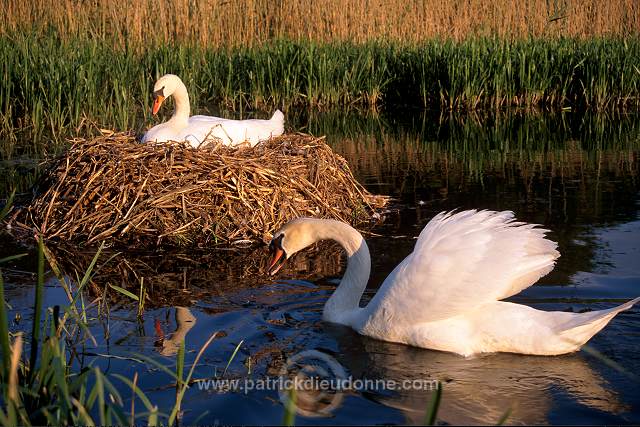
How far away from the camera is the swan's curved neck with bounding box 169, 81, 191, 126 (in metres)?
8.56

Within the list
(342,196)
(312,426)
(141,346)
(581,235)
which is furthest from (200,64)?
(312,426)

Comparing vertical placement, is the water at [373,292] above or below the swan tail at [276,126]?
below

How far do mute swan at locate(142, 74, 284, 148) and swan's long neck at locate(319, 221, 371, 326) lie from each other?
10.2ft

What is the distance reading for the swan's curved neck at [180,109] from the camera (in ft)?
28.1

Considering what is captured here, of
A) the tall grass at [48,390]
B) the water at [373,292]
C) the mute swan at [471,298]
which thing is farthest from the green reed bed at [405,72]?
the tall grass at [48,390]

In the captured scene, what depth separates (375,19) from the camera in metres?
18.4

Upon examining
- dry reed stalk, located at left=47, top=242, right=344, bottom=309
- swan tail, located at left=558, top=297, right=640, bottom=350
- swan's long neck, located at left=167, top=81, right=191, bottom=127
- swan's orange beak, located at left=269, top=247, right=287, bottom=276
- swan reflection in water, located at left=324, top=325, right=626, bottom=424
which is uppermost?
swan's long neck, located at left=167, top=81, right=191, bottom=127

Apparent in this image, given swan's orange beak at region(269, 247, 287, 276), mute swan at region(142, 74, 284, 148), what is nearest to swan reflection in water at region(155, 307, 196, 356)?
swan's orange beak at region(269, 247, 287, 276)

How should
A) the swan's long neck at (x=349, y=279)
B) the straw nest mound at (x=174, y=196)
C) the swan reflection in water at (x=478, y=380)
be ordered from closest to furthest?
the swan reflection in water at (x=478, y=380) → the swan's long neck at (x=349, y=279) → the straw nest mound at (x=174, y=196)

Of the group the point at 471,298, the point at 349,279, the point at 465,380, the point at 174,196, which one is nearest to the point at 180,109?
the point at 174,196

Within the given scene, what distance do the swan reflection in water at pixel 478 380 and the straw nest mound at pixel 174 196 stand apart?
262cm

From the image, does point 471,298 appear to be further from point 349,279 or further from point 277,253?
point 277,253

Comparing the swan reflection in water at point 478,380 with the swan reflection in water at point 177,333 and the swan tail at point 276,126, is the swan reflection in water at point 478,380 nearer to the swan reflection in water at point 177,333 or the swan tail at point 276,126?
the swan reflection in water at point 177,333

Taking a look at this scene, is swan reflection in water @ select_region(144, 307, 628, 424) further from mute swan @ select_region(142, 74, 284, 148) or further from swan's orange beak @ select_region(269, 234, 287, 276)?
mute swan @ select_region(142, 74, 284, 148)
